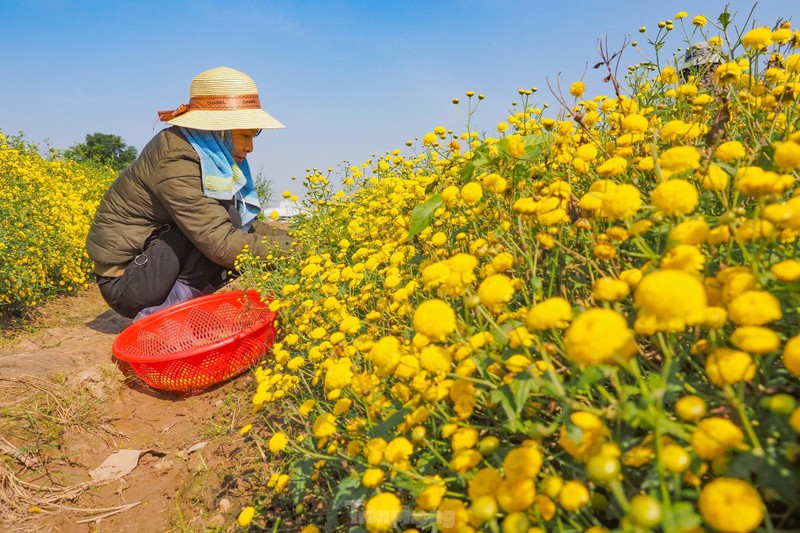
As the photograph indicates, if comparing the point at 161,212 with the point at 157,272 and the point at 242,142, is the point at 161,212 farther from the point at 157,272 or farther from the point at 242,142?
the point at 242,142

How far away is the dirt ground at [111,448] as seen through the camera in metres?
2.09

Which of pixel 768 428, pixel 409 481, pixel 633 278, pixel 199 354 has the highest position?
pixel 633 278

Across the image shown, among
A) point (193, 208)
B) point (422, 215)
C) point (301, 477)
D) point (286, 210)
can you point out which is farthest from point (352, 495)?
point (286, 210)

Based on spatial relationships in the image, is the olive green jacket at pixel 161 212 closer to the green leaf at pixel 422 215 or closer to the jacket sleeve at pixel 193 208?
the jacket sleeve at pixel 193 208

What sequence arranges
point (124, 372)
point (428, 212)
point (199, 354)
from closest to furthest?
1. point (428, 212)
2. point (199, 354)
3. point (124, 372)

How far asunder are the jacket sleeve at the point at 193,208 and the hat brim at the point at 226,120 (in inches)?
8.6

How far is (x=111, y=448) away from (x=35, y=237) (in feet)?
10.7

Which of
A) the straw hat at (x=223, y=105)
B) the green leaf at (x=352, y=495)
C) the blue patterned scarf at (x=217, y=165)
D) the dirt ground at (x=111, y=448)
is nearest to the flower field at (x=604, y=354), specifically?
the green leaf at (x=352, y=495)

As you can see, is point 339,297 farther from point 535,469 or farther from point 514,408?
point 535,469

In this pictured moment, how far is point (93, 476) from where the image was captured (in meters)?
2.46

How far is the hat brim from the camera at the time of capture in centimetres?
342

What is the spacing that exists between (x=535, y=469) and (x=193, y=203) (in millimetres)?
3142

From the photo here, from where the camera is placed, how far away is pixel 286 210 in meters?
5.86

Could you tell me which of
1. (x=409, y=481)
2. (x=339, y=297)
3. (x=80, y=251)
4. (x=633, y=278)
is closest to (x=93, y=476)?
(x=339, y=297)
